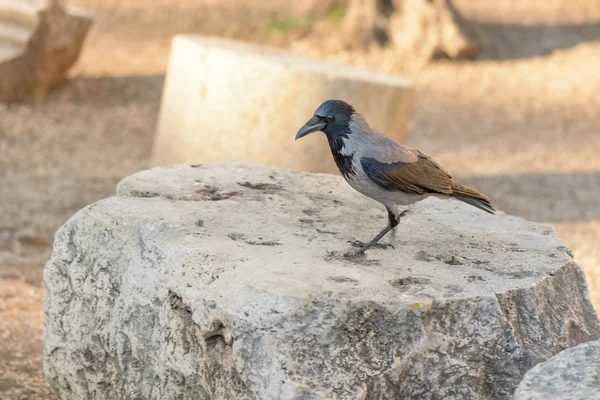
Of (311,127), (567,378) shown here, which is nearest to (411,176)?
(311,127)

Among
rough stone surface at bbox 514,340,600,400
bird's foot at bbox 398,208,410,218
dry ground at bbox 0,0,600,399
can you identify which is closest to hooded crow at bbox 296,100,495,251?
bird's foot at bbox 398,208,410,218

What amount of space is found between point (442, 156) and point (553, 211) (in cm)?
126

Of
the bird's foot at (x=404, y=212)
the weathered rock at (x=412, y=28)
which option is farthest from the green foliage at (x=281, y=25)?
the bird's foot at (x=404, y=212)

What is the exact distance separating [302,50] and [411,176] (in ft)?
21.5

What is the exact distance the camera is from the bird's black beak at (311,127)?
278 cm

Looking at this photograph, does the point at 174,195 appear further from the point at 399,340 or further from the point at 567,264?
the point at 567,264

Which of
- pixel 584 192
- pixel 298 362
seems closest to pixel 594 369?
pixel 298 362

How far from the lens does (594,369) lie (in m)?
2.12

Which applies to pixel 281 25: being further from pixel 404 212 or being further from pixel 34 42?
pixel 404 212

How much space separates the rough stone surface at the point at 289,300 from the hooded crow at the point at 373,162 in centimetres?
19

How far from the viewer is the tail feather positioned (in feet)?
9.58

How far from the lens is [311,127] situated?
2.79 m

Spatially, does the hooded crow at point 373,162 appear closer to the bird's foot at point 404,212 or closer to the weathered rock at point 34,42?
the bird's foot at point 404,212

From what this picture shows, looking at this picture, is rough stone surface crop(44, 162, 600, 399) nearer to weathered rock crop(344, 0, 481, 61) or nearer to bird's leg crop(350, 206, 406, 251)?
bird's leg crop(350, 206, 406, 251)
